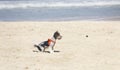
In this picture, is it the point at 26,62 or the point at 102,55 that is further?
the point at 102,55

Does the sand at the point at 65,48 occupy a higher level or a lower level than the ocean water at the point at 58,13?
higher

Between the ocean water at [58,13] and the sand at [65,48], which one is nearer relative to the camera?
the sand at [65,48]

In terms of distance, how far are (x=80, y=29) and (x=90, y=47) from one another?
386cm

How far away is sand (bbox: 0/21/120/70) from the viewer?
29.4ft

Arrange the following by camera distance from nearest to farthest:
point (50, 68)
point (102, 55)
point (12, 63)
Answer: point (50, 68)
point (12, 63)
point (102, 55)

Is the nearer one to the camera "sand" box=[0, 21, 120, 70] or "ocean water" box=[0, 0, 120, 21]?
"sand" box=[0, 21, 120, 70]

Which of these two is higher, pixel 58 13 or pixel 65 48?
pixel 65 48

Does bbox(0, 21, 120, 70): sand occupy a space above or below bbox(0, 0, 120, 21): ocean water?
above

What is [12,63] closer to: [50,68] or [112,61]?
[50,68]

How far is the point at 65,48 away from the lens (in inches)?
453

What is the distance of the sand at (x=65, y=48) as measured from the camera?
8.97 m

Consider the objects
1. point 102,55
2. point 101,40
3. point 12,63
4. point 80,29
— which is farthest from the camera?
point 80,29

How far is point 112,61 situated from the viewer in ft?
30.6

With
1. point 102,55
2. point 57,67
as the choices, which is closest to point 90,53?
point 102,55
